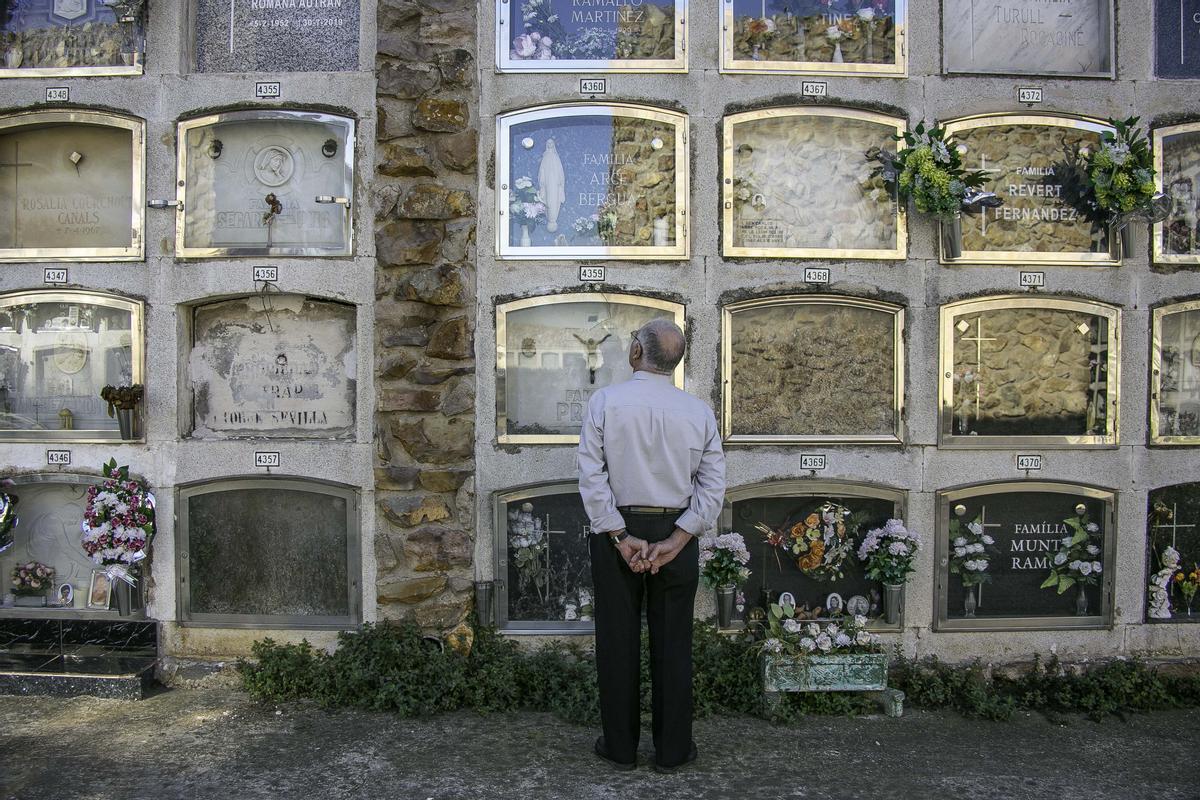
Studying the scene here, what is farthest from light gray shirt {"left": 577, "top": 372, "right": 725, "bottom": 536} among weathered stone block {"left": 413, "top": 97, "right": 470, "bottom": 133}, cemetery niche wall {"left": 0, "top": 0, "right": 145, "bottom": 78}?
cemetery niche wall {"left": 0, "top": 0, "right": 145, "bottom": 78}

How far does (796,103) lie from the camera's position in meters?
4.55

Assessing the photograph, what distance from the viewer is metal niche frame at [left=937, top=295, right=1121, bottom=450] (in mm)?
4551

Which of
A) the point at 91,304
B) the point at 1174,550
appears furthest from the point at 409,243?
the point at 1174,550

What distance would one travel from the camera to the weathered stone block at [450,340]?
4418 mm

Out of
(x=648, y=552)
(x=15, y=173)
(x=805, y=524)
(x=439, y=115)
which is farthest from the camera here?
(x=15, y=173)

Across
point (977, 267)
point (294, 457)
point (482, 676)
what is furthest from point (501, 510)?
point (977, 267)

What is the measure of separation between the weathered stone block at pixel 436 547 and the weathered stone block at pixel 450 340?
2.88ft

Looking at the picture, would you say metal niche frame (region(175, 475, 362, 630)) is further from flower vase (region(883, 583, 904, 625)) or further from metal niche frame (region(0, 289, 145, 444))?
flower vase (region(883, 583, 904, 625))

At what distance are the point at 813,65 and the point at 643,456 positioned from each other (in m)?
2.46

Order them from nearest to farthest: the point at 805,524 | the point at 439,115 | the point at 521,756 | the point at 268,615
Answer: the point at 521,756
the point at 439,115
the point at 805,524
the point at 268,615

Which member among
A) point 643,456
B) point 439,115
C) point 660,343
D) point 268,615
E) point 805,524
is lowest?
point 268,615

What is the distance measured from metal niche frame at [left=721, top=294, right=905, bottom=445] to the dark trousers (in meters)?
1.22

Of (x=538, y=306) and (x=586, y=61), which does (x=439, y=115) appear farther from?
(x=538, y=306)

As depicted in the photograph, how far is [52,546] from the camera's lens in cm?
474
